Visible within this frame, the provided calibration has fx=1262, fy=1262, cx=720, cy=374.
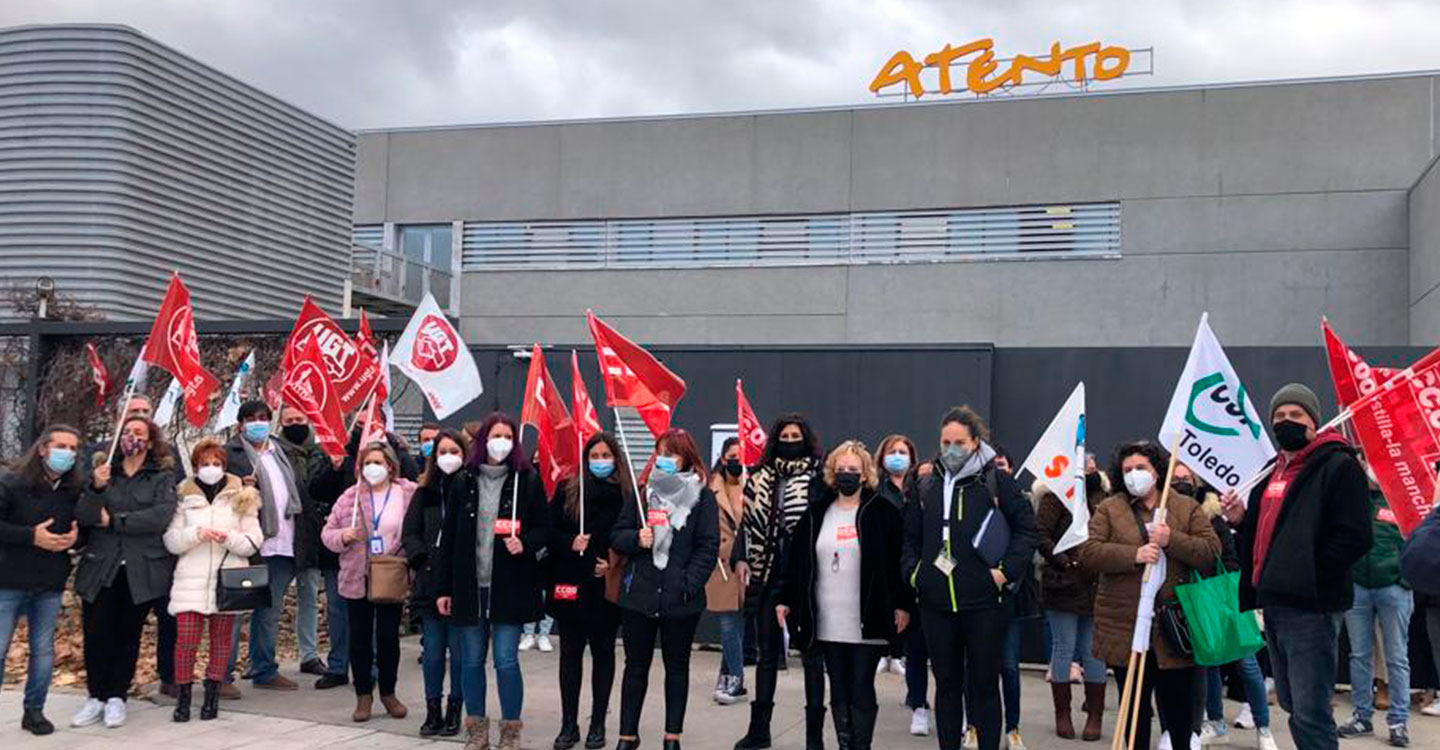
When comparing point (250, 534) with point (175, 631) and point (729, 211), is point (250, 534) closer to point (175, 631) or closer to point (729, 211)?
point (175, 631)

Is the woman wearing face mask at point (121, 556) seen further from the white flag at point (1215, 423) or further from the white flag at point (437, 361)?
the white flag at point (1215, 423)

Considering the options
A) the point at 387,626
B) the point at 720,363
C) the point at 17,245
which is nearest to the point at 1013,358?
the point at 720,363

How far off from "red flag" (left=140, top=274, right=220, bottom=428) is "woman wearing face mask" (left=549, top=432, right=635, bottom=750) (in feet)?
13.3

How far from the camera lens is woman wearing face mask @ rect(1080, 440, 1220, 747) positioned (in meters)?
6.66

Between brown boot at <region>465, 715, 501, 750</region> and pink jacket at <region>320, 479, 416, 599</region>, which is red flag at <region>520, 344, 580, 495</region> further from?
brown boot at <region>465, 715, 501, 750</region>

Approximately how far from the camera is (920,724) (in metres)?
8.60

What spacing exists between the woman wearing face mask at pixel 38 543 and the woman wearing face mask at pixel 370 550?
173cm

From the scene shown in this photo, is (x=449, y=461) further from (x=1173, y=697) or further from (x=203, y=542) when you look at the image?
(x=1173, y=697)

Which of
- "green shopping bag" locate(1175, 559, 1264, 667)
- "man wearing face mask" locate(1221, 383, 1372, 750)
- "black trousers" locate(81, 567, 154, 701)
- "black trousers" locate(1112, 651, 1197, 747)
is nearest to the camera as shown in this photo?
"man wearing face mask" locate(1221, 383, 1372, 750)

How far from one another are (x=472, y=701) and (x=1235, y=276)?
19035 millimetres

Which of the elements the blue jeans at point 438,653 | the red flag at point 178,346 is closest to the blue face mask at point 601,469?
the blue jeans at point 438,653

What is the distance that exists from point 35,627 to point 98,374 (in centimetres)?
799

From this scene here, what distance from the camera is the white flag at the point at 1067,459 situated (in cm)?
736

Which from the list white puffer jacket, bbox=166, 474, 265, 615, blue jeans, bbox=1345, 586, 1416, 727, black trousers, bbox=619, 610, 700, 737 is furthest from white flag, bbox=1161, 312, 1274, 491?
white puffer jacket, bbox=166, 474, 265, 615
